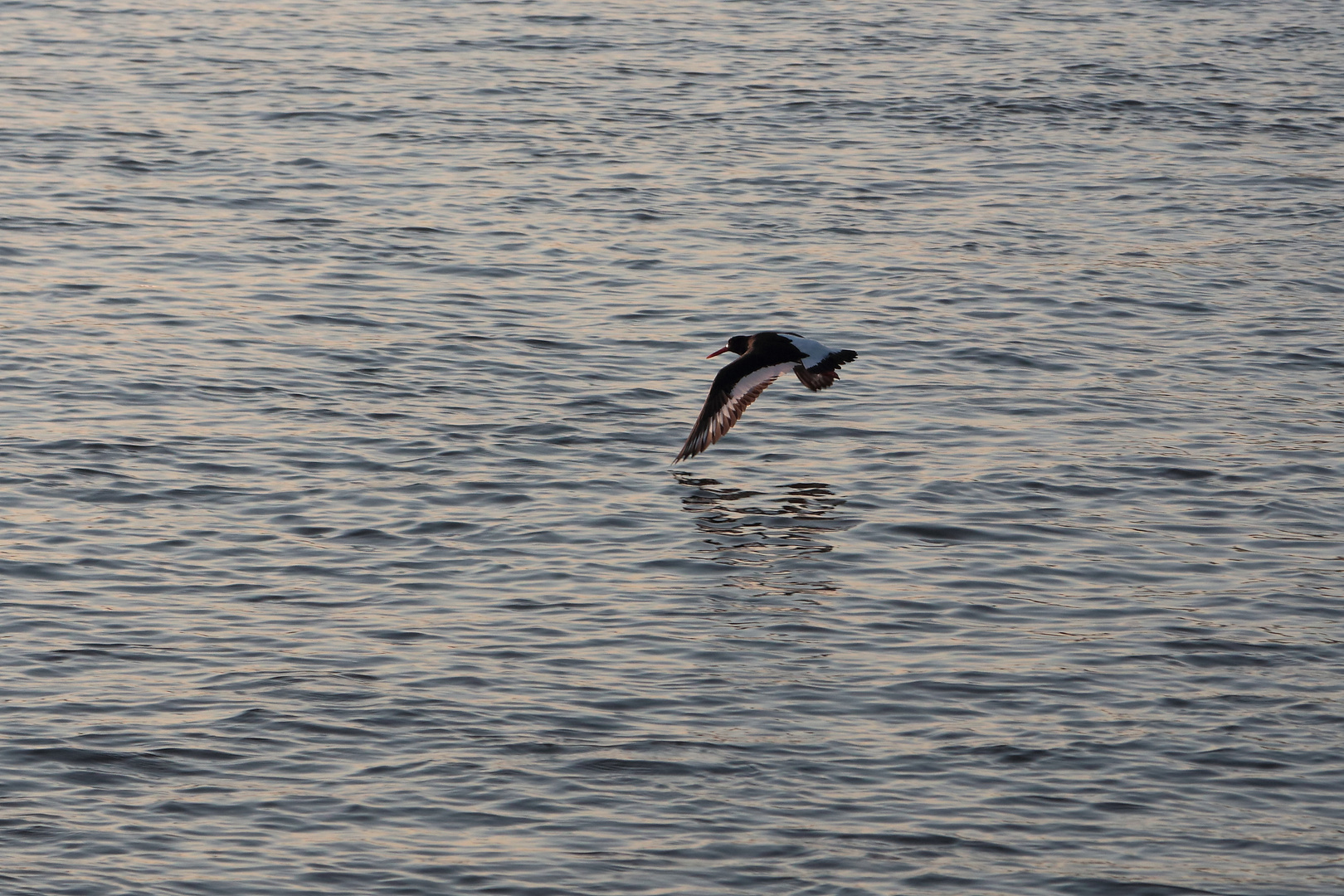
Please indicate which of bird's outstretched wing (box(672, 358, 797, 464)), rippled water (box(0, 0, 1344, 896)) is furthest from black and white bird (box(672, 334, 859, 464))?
rippled water (box(0, 0, 1344, 896))

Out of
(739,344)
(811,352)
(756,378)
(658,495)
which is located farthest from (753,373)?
(658,495)

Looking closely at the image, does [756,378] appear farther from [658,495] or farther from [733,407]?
[658,495]

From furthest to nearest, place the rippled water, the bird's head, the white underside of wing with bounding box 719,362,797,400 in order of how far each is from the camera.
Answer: the bird's head
the white underside of wing with bounding box 719,362,797,400
the rippled water

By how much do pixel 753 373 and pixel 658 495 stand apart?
4.76ft

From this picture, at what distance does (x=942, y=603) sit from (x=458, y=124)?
50.3 ft

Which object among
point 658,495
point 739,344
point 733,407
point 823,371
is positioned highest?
point 739,344

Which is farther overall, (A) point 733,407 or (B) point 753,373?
(B) point 753,373

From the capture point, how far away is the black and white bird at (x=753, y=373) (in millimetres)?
14359

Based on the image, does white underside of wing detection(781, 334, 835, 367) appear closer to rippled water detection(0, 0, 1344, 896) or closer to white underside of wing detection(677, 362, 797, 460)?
white underside of wing detection(677, 362, 797, 460)

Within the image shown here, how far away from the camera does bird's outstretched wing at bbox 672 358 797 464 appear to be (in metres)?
14.3

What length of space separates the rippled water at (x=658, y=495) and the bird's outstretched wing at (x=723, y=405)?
29cm

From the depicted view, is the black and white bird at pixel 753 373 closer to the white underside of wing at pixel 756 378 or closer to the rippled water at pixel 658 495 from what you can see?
the white underside of wing at pixel 756 378

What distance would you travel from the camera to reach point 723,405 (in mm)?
14445

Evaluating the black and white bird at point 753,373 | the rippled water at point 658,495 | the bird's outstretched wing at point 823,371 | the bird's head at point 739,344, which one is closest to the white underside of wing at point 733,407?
the black and white bird at point 753,373
